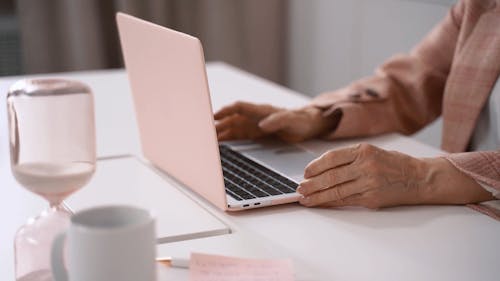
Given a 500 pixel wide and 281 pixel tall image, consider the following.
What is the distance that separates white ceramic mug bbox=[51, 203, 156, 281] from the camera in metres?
0.75

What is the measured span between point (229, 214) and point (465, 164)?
0.36 meters

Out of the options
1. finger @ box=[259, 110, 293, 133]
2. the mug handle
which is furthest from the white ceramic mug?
finger @ box=[259, 110, 293, 133]

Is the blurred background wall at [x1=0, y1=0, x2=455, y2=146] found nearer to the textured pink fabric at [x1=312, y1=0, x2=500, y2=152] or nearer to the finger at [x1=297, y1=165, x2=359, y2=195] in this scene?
the textured pink fabric at [x1=312, y1=0, x2=500, y2=152]

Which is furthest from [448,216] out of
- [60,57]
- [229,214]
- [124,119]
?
[60,57]

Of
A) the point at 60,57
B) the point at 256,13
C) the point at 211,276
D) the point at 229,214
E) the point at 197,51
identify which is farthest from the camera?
the point at 256,13

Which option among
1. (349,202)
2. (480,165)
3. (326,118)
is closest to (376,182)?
(349,202)

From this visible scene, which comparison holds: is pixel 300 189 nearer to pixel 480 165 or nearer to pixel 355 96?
pixel 480 165

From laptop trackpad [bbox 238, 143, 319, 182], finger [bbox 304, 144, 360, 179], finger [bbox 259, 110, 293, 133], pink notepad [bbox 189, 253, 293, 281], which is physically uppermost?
finger [bbox 259, 110, 293, 133]

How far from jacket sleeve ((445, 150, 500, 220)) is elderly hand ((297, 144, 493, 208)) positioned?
0.04 feet

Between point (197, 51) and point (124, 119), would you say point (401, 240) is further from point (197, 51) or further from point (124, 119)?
point (124, 119)

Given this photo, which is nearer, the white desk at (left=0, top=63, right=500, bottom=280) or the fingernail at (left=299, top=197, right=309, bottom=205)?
the white desk at (left=0, top=63, right=500, bottom=280)

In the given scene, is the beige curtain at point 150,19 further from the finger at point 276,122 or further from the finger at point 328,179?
the finger at point 328,179

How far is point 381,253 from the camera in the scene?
1.03 meters

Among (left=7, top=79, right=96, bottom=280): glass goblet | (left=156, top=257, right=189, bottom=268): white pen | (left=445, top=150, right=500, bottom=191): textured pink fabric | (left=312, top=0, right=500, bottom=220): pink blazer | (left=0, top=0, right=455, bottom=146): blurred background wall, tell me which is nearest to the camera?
(left=7, top=79, right=96, bottom=280): glass goblet
